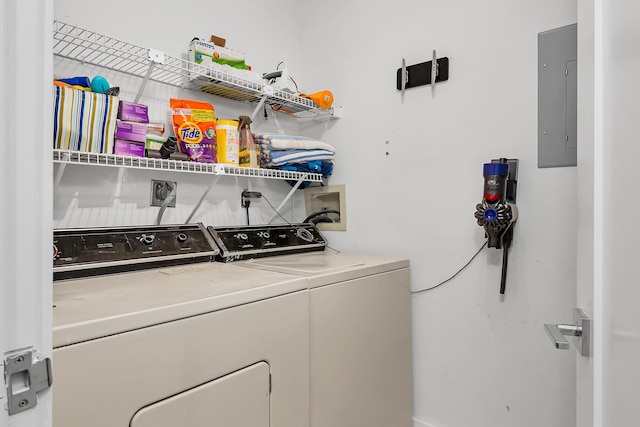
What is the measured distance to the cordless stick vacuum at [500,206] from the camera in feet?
4.92

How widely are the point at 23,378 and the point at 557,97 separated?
179 centimetres

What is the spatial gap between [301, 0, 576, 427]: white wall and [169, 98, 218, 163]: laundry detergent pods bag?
0.79 metres

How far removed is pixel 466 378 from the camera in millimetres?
1719

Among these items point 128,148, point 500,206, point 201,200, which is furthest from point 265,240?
point 500,206

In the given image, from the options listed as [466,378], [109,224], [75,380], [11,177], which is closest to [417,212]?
[466,378]

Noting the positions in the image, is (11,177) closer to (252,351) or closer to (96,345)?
(96,345)

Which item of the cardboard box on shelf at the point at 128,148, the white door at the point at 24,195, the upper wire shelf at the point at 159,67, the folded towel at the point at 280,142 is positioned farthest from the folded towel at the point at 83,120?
the white door at the point at 24,195

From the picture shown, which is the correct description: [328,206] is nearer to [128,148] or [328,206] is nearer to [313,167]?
[313,167]

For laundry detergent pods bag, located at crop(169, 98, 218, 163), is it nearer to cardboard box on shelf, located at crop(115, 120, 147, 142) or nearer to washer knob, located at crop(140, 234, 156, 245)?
cardboard box on shelf, located at crop(115, 120, 147, 142)

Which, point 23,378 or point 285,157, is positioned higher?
point 285,157

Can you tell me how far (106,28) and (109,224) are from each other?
0.81 m

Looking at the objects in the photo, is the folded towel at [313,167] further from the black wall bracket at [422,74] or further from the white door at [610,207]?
the white door at [610,207]

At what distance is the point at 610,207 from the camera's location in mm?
690

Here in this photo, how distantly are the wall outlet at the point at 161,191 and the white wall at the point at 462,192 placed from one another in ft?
3.04
